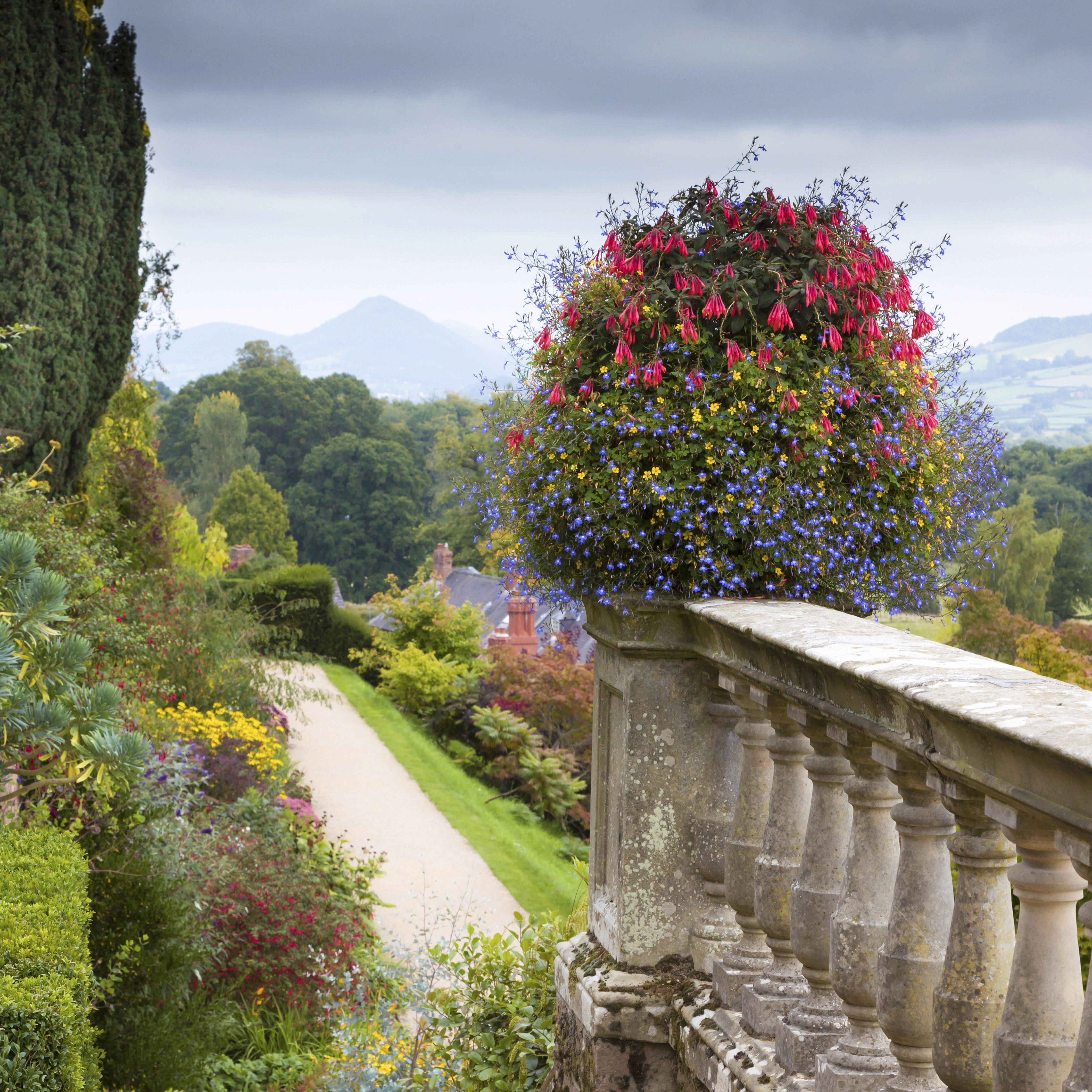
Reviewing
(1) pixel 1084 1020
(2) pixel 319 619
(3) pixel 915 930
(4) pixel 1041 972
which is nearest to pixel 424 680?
(2) pixel 319 619

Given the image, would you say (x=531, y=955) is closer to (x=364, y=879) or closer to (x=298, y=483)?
(x=364, y=879)

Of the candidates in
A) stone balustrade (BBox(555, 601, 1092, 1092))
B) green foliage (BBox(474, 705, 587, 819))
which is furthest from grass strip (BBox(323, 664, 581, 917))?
stone balustrade (BBox(555, 601, 1092, 1092))

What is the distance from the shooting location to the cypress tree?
9.48 meters

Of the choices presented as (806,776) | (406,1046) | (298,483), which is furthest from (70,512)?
(298,483)

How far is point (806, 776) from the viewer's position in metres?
1.82

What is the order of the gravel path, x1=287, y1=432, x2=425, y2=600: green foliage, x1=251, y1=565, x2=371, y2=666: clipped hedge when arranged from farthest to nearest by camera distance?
1. x1=287, y1=432, x2=425, y2=600: green foliage
2. x1=251, y1=565, x2=371, y2=666: clipped hedge
3. the gravel path

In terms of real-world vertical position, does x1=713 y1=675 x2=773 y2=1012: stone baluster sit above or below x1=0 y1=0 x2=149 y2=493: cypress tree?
below

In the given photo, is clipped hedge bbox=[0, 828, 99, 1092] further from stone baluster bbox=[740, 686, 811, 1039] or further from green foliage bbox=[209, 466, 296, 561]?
green foliage bbox=[209, 466, 296, 561]

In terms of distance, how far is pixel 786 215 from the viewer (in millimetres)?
2227

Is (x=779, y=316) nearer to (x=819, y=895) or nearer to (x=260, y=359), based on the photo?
(x=819, y=895)

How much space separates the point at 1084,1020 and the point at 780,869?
81 cm

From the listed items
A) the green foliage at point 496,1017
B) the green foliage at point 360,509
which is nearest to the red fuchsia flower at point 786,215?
the green foliage at point 496,1017

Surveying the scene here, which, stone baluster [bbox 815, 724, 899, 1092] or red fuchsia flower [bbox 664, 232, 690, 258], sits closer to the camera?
stone baluster [bbox 815, 724, 899, 1092]

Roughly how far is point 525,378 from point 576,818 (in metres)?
11.9
